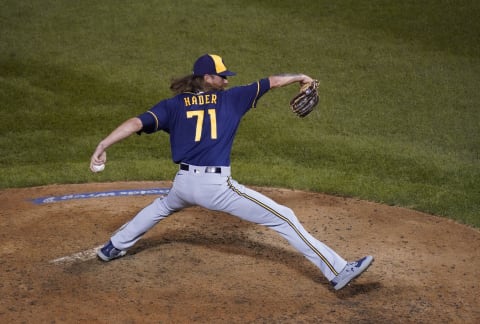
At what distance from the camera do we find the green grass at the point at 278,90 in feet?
30.7

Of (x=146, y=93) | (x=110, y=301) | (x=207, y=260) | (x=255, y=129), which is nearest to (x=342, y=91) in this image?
(x=255, y=129)

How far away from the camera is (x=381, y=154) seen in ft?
32.8

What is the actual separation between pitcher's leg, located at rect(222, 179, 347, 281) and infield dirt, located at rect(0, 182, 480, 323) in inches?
10.0

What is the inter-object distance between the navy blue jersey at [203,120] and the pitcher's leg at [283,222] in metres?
0.30

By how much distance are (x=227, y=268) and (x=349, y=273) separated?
1100 millimetres

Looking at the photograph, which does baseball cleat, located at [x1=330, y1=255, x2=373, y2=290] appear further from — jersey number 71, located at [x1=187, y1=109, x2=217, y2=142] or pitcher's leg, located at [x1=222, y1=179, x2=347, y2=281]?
jersey number 71, located at [x1=187, y1=109, x2=217, y2=142]

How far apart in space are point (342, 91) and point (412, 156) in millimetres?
2369

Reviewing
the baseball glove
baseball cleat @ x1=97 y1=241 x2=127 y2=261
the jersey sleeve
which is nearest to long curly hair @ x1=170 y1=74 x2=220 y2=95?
the jersey sleeve

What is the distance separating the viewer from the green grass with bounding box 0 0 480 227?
936cm

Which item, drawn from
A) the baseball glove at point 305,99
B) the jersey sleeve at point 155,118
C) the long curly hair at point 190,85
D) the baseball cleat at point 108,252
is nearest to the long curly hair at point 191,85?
the long curly hair at point 190,85

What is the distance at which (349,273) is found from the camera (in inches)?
232

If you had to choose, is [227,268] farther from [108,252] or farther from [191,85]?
[191,85]

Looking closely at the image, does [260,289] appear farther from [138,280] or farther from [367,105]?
[367,105]

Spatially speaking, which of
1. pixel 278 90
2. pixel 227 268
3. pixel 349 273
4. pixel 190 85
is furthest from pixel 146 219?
pixel 278 90
